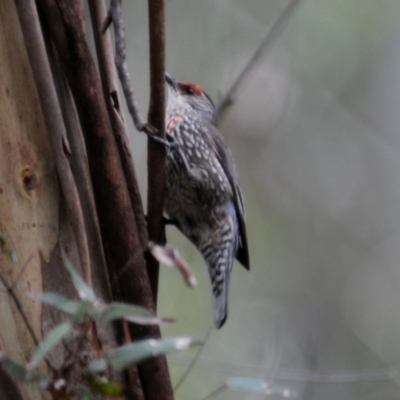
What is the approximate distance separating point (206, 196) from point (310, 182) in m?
2.86

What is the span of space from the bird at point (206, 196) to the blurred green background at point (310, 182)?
1.76 metres

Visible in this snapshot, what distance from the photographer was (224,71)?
197 inches

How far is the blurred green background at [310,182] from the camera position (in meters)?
5.01

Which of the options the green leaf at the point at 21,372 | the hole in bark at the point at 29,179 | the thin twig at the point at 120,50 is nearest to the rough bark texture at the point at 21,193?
the hole in bark at the point at 29,179

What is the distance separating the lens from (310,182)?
5738 mm

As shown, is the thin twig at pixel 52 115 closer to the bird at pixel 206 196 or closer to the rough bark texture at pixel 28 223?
the rough bark texture at pixel 28 223

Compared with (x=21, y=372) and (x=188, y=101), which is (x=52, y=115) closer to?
(x=21, y=372)

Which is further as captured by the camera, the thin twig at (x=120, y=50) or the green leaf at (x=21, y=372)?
the thin twig at (x=120, y=50)

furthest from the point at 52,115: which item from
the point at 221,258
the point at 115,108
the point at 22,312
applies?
the point at 221,258

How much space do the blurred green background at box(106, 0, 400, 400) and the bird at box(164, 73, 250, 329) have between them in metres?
1.76

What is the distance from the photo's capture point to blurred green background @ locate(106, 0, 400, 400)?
501 cm

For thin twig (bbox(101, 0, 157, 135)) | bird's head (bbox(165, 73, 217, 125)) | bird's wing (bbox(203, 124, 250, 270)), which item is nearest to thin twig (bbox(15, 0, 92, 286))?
thin twig (bbox(101, 0, 157, 135))

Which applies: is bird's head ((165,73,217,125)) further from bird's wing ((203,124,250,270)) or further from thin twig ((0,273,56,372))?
thin twig ((0,273,56,372))

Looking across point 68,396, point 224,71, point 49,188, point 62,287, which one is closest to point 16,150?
point 49,188
